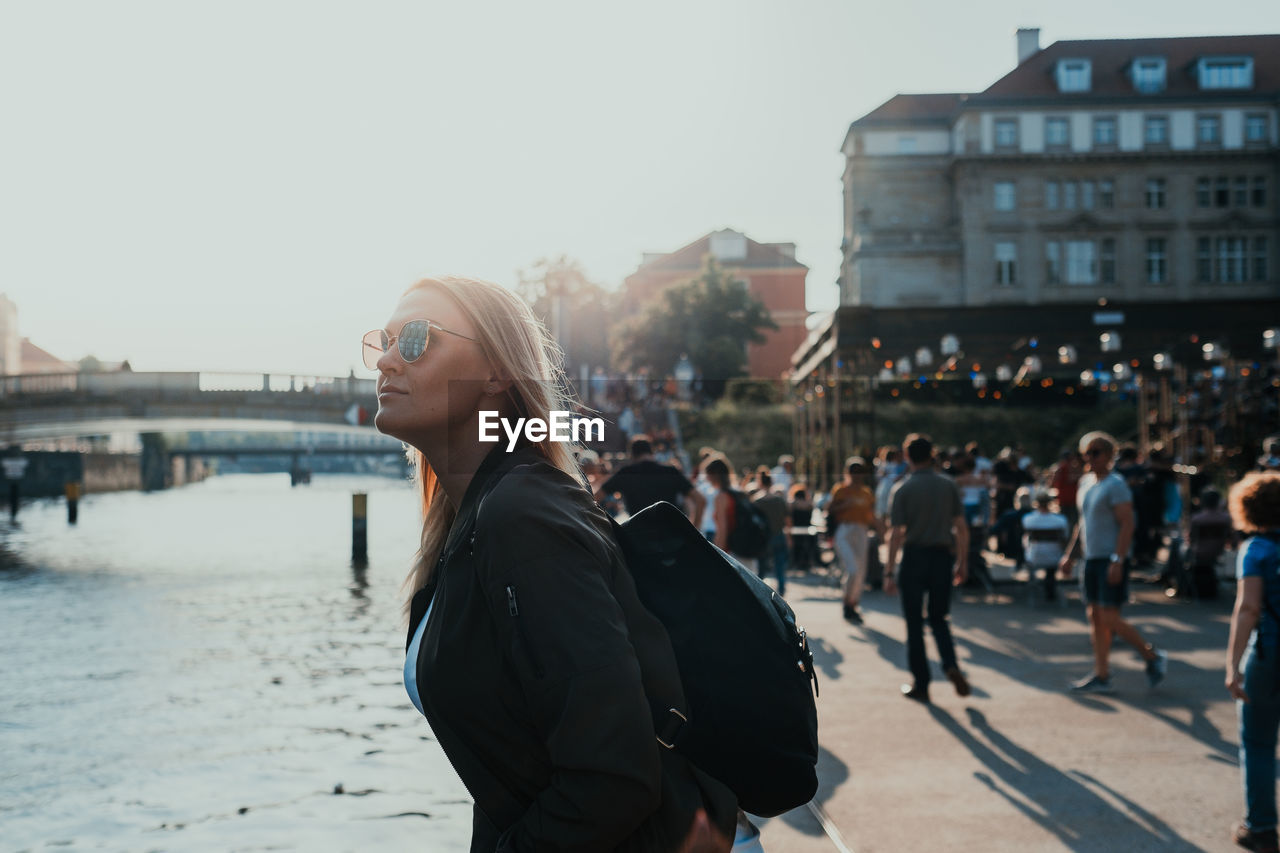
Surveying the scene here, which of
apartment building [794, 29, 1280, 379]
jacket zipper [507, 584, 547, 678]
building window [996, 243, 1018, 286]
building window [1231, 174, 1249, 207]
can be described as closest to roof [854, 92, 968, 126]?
apartment building [794, 29, 1280, 379]

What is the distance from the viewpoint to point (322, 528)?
3959cm

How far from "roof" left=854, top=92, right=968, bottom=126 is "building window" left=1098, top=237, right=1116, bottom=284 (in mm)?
9012

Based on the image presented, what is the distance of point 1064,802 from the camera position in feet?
18.4

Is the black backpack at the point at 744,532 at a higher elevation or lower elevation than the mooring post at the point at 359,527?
higher

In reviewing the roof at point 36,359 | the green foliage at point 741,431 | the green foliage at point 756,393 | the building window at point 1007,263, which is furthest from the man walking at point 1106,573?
the roof at point 36,359

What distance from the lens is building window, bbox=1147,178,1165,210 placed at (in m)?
52.5

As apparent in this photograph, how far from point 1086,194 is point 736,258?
27562mm

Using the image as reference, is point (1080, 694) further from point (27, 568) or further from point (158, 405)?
point (158, 405)

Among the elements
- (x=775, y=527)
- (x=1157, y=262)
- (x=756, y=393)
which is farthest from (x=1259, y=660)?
(x=1157, y=262)

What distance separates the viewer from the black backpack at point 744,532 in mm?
12672

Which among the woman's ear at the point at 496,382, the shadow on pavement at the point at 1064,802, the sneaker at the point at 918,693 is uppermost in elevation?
the woman's ear at the point at 496,382

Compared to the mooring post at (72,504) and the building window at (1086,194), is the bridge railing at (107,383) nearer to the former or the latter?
the mooring post at (72,504)

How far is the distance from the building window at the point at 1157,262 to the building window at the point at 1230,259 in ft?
7.41

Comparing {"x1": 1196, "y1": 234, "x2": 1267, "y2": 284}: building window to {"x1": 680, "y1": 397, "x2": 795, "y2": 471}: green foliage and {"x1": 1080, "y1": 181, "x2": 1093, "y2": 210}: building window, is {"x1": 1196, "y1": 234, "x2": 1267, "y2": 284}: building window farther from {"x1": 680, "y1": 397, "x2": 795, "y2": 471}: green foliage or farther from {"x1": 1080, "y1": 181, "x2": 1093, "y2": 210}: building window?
{"x1": 680, "y1": 397, "x2": 795, "y2": 471}: green foliage
